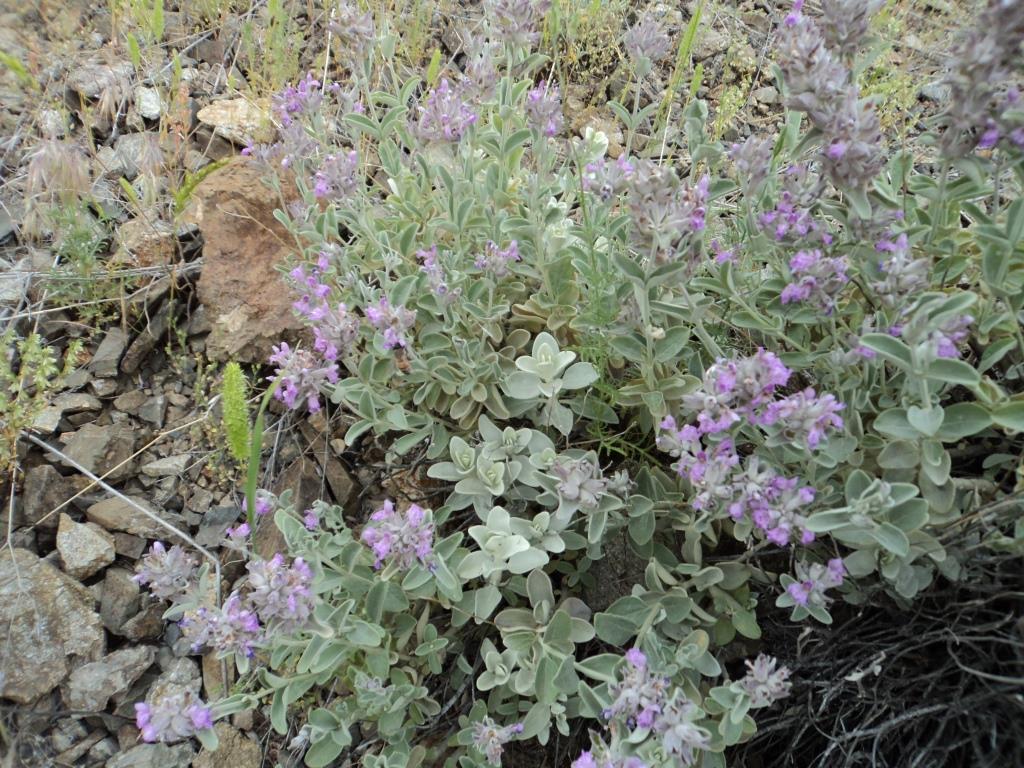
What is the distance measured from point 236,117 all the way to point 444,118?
1784 mm

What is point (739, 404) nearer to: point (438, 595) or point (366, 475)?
point (438, 595)

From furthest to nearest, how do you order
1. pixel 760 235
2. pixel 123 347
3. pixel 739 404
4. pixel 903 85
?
1. pixel 903 85
2. pixel 123 347
3. pixel 760 235
4. pixel 739 404

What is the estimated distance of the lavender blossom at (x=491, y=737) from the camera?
2.10 m

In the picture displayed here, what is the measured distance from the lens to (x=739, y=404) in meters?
1.89

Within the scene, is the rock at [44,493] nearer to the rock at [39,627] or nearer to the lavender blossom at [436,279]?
the rock at [39,627]

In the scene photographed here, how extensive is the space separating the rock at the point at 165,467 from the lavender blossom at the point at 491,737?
5.12ft

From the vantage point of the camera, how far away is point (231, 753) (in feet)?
8.41

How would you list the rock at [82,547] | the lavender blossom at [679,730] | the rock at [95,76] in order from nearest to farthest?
the lavender blossom at [679,730]
the rock at [82,547]
the rock at [95,76]

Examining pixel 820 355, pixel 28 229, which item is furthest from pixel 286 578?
pixel 28 229

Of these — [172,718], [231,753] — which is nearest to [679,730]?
[172,718]

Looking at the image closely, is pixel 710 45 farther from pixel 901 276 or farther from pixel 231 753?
pixel 231 753

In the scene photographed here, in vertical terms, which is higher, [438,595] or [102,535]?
[438,595]

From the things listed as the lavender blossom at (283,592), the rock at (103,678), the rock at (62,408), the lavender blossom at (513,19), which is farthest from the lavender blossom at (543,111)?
the rock at (103,678)

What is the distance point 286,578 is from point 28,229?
237cm
